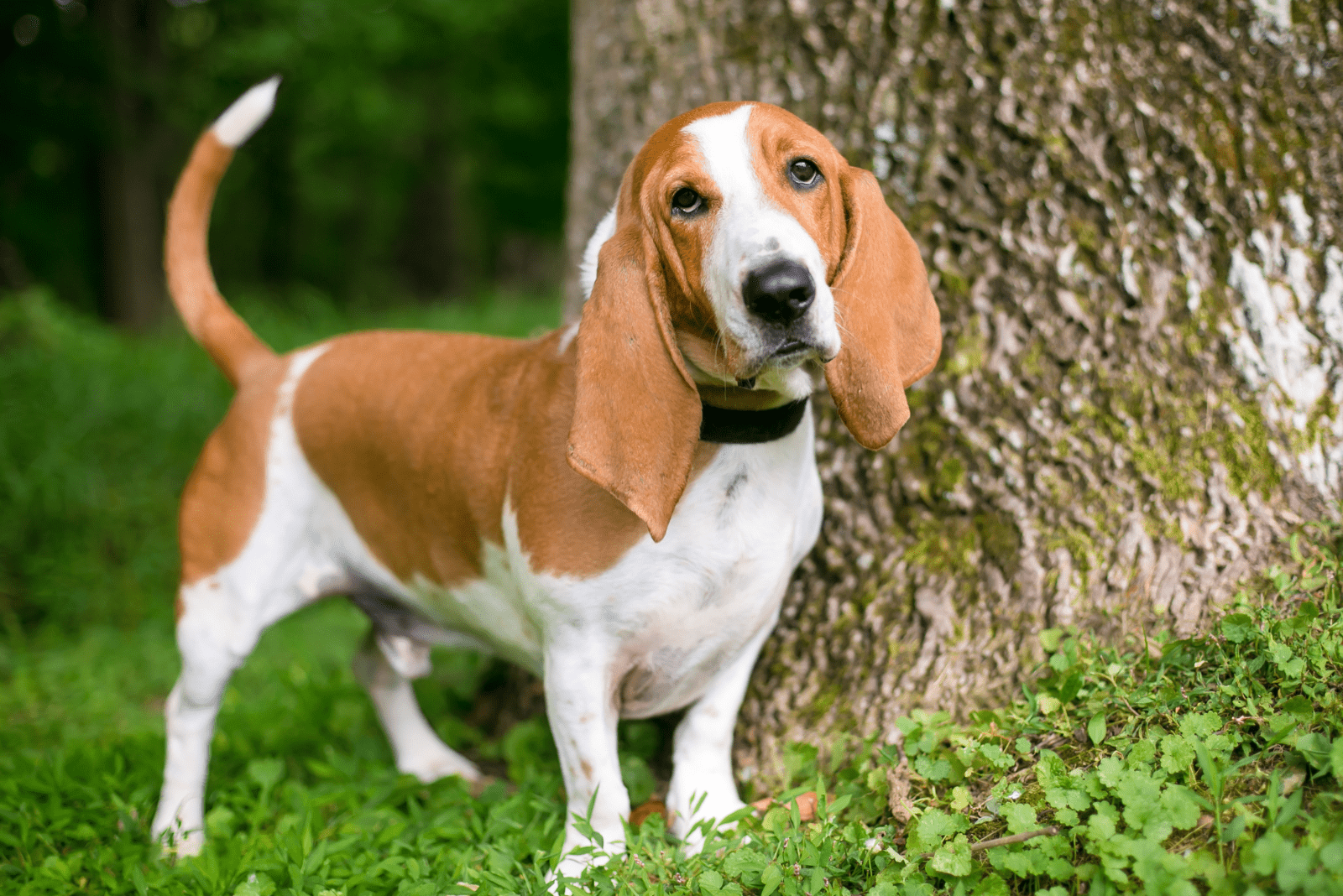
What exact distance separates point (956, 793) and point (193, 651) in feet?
7.62

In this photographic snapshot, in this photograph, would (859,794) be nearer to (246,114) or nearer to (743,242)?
(743,242)

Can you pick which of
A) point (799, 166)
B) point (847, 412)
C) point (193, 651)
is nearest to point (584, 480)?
point (847, 412)

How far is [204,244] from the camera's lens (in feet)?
10.9

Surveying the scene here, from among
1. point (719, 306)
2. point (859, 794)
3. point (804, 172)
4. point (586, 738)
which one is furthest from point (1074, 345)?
point (586, 738)

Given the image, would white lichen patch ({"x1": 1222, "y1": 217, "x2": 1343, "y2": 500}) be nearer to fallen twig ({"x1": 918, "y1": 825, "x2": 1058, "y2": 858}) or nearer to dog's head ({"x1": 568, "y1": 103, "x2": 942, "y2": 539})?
dog's head ({"x1": 568, "y1": 103, "x2": 942, "y2": 539})

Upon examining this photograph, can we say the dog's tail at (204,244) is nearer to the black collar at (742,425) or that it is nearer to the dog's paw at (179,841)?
the dog's paw at (179,841)

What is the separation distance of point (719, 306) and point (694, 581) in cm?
69

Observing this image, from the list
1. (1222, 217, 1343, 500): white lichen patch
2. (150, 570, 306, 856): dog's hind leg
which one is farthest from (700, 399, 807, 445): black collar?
(150, 570, 306, 856): dog's hind leg

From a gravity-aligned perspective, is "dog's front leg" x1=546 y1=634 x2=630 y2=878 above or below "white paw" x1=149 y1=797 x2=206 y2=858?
above

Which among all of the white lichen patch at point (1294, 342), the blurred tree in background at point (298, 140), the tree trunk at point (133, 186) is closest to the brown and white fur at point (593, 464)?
the white lichen patch at point (1294, 342)

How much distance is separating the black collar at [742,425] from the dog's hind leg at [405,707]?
5.11ft

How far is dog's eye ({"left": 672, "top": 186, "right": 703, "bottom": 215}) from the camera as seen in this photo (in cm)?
212

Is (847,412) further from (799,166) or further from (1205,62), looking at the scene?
(1205,62)

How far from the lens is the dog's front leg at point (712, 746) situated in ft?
8.57
